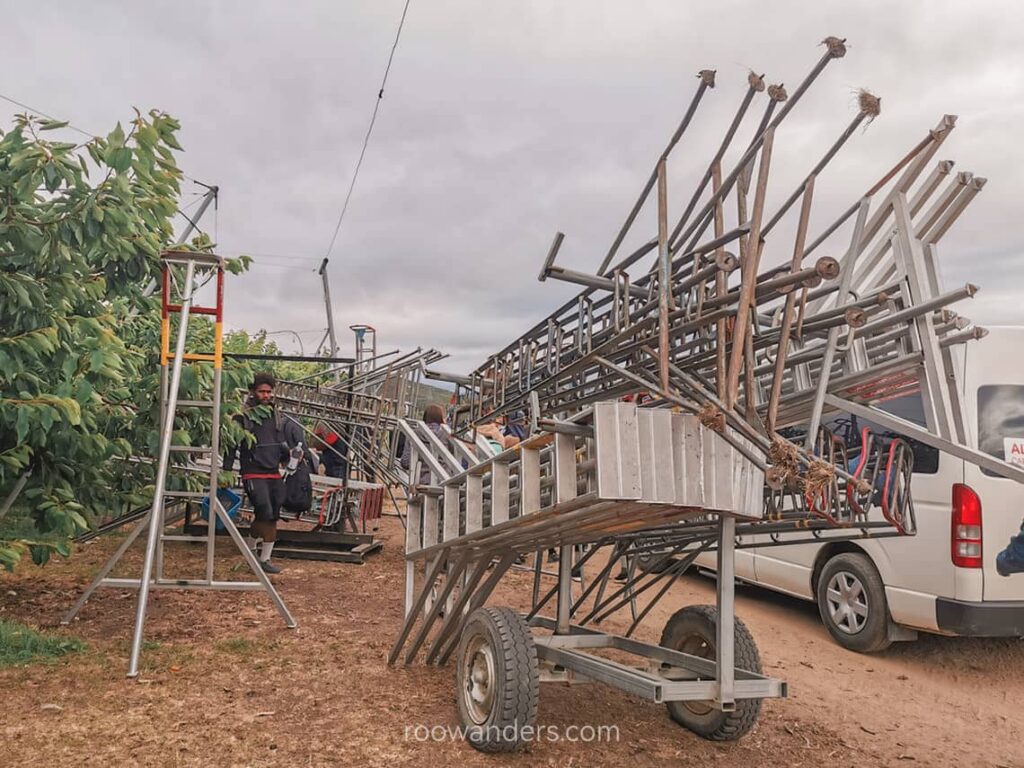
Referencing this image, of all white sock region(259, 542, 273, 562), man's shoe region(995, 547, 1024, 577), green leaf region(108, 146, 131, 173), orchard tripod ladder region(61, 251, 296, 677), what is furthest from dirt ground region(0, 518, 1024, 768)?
green leaf region(108, 146, 131, 173)

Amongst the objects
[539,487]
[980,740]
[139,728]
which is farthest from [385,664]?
[980,740]

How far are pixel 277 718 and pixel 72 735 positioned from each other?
935 millimetres

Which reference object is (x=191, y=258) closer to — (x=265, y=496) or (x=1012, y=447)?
(x=265, y=496)

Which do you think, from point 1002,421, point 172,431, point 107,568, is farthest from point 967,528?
point 107,568

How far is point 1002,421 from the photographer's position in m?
5.59

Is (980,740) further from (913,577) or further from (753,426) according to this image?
(753,426)

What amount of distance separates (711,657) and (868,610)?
2.50 meters

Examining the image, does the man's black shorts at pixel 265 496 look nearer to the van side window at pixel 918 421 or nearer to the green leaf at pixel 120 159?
the green leaf at pixel 120 159

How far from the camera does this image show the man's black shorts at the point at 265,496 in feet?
26.6

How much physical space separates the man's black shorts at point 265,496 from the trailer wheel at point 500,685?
4599 millimetres

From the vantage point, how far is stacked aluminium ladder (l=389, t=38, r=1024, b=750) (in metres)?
2.95

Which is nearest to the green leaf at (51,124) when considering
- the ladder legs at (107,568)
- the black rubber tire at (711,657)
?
the ladder legs at (107,568)

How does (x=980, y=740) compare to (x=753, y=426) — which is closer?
(x=753, y=426)

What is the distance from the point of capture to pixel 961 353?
5656 mm
